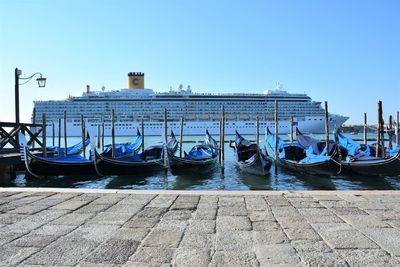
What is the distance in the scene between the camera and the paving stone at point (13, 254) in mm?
2270

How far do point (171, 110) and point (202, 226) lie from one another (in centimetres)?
4786

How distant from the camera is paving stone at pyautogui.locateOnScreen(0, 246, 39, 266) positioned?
2270mm

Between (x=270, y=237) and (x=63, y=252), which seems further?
(x=270, y=237)

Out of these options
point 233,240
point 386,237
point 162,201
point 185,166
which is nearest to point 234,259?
point 233,240

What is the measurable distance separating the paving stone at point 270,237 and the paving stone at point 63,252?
3.74 ft

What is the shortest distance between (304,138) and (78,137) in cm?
4205

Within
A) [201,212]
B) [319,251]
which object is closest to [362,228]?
[319,251]

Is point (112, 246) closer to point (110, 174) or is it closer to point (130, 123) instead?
point (110, 174)

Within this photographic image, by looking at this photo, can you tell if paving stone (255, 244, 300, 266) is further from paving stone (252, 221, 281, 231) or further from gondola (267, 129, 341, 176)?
gondola (267, 129, 341, 176)

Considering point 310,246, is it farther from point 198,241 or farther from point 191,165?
point 191,165

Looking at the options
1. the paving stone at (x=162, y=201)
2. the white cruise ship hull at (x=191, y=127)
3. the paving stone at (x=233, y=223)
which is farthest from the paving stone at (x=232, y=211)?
the white cruise ship hull at (x=191, y=127)

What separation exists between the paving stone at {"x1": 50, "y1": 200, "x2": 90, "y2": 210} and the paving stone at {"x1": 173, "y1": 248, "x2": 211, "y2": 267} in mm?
1764

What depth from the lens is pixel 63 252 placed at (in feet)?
8.00

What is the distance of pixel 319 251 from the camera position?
2.43m
